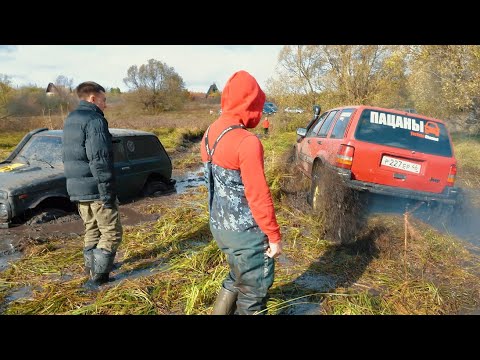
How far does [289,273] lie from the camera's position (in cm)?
419

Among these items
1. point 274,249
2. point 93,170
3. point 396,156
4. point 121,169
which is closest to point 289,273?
point 274,249

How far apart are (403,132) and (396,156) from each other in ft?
1.60

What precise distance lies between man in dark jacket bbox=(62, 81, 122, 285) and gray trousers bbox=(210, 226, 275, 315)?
170cm

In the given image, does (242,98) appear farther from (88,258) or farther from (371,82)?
(371,82)

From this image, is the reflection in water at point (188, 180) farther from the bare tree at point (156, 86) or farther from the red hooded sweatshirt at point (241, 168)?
the bare tree at point (156, 86)

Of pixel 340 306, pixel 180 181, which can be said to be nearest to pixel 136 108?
pixel 180 181

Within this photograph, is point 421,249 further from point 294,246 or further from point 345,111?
point 345,111

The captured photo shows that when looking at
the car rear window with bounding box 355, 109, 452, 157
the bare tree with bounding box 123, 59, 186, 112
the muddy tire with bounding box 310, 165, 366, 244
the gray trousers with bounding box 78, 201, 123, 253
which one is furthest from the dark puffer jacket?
the bare tree with bounding box 123, 59, 186, 112

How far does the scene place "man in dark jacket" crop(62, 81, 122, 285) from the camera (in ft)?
11.8

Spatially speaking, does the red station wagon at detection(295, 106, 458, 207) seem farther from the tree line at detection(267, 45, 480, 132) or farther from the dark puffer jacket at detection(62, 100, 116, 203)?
the tree line at detection(267, 45, 480, 132)

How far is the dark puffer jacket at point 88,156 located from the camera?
3.57m

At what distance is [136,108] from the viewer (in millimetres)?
42375

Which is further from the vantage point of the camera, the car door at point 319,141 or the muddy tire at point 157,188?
the muddy tire at point 157,188

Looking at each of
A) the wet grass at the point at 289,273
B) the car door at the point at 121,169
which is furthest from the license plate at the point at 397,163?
the car door at the point at 121,169
